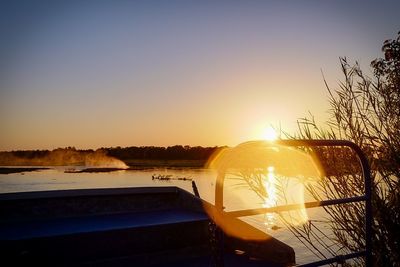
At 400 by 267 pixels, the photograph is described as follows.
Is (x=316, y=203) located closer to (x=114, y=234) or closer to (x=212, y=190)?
(x=114, y=234)

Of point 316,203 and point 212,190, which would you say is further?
point 212,190

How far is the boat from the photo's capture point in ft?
16.8

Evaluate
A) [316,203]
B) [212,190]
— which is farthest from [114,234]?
[212,190]

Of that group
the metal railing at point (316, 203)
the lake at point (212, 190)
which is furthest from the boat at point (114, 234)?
the metal railing at point (316, 203)

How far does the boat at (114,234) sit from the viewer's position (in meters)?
5.11

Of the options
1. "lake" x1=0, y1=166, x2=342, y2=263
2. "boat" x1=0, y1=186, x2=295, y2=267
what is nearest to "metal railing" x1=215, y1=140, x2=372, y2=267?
"lake" x1=0, y1=166, x2=342, y2=263

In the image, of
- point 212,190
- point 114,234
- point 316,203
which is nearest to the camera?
point 316,203

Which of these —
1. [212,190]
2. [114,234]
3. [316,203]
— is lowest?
[212,190]

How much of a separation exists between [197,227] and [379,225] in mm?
3135

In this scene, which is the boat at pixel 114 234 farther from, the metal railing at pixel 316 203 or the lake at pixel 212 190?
the metal railing at pixel 316 203

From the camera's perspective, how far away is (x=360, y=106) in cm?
467

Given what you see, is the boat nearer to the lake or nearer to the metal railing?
the lake

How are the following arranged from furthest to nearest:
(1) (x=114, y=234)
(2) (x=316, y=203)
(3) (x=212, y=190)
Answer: (3) (x=212, y=190) → (1) (x=114, y=234) → (2) (x=316, y=203)

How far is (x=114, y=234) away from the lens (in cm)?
548
